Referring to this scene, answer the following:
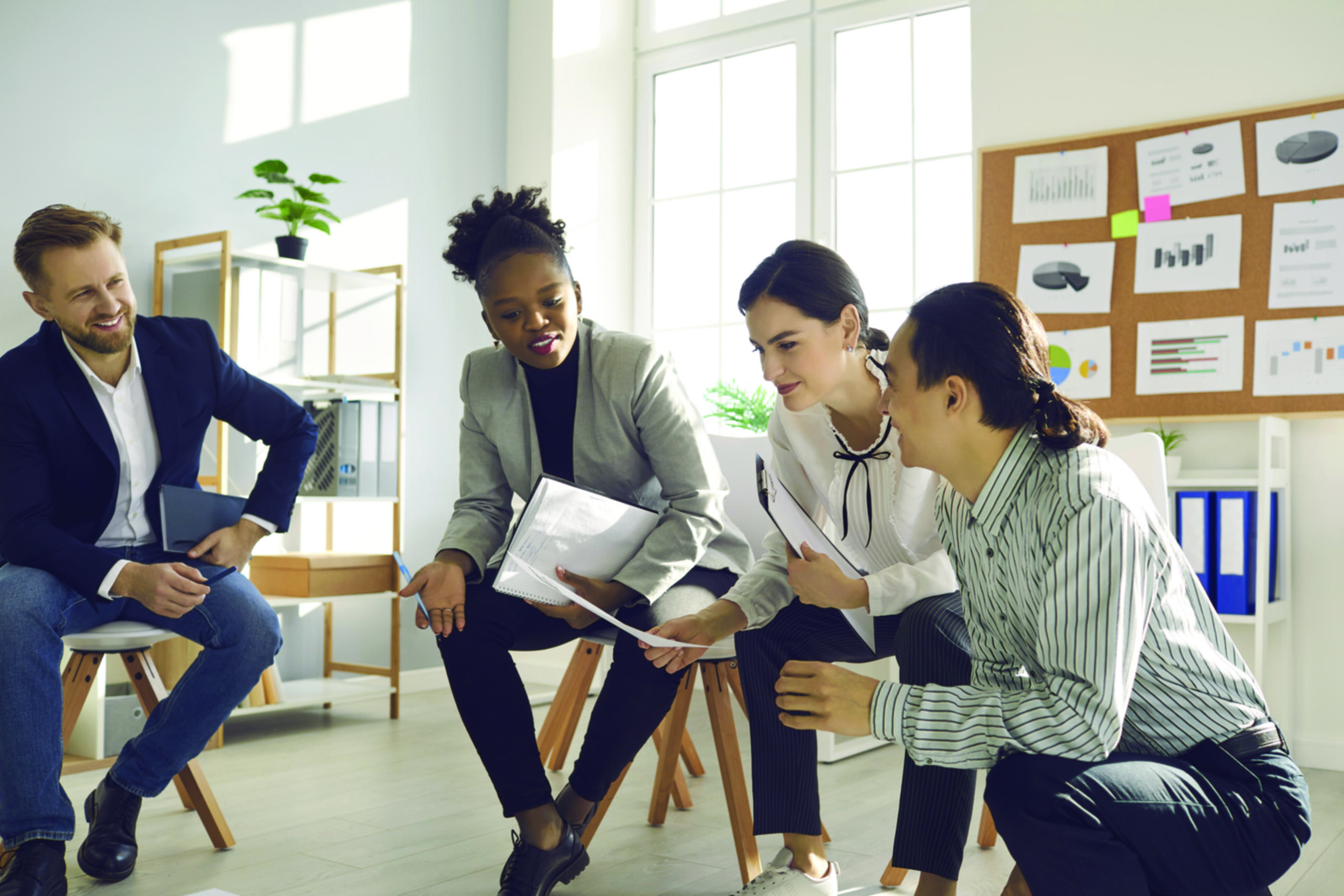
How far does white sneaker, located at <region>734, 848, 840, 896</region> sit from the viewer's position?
1.43 m

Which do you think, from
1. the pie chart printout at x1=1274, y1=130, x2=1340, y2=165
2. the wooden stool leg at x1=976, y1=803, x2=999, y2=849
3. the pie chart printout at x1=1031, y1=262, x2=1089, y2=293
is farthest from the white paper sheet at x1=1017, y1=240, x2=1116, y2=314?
the wooden stool leg at x1=976, y1=803, x2=999, y2=849

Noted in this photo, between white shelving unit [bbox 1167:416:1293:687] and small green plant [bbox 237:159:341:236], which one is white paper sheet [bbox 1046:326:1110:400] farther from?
small green plant [bbox 237:159:341:236]

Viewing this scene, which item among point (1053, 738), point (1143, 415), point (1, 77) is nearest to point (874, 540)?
point (1053, 738)

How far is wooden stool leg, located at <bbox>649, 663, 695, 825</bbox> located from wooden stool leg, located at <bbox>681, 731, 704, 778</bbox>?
0.17m

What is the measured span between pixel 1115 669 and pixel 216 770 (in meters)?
2.21

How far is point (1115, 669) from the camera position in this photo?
987 mm

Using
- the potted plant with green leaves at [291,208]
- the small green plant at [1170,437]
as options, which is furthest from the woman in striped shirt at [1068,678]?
the potted plant with green leaves at [291,208]

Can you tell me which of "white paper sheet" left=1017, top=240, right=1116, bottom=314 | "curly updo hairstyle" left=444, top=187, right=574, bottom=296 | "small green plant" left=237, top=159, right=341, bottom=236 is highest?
"small green plant" left=237, top=159, right=341, bottom=236

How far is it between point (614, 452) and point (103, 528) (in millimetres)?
873

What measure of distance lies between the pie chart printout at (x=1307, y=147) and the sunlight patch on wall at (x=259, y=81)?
110 inches

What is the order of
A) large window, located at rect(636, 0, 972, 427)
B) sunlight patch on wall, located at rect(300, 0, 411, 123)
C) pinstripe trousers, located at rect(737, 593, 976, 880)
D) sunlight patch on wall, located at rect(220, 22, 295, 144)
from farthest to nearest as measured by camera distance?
1. large window, located at rect(636, 0, 972, 427)
2. sunlight patch on wall, located at rect(300, 0, 411, 123)
3. sunlight patch on wall, located at rect(220, 22, 295, 144)
4. pinstripe trousers, located at rect(737, 593, 976, 880)

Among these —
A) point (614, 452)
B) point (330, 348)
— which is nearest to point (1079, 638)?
point (614, 452)

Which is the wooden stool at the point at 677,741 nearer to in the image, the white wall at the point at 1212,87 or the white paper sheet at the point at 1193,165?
the white wall at the point at 1212,87

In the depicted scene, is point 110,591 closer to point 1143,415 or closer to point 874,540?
point 874,540
